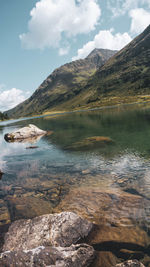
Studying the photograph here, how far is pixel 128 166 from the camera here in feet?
69.7

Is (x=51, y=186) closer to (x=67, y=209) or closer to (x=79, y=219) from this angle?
(x=67, y=209)

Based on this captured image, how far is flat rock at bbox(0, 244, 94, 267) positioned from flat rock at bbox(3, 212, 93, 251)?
536 mm

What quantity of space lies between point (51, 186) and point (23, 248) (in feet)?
29.7

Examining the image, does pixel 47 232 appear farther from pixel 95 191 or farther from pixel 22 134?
pixel 22 134

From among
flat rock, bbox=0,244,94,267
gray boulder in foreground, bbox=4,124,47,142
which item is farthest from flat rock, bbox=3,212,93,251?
gray boulder in foreground, bbox=4,124,47,142

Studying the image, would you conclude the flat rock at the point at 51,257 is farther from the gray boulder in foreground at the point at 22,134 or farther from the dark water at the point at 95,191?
the gray boulder in foreground at the point at 22,134

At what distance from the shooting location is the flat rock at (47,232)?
30.3ft

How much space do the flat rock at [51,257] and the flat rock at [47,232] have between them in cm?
54

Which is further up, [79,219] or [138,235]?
[79,219]

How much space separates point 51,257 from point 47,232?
1697 mm

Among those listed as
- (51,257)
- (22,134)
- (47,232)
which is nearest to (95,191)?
(47,232)

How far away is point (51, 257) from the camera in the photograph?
26.7 feet

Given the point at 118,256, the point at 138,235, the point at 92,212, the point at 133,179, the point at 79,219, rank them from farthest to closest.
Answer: the point at 133,179 < the point at 92,212 < the point at 79,219 < the point at 138,235 < the point at 118,256

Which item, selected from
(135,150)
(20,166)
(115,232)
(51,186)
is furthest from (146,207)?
(20,166)
